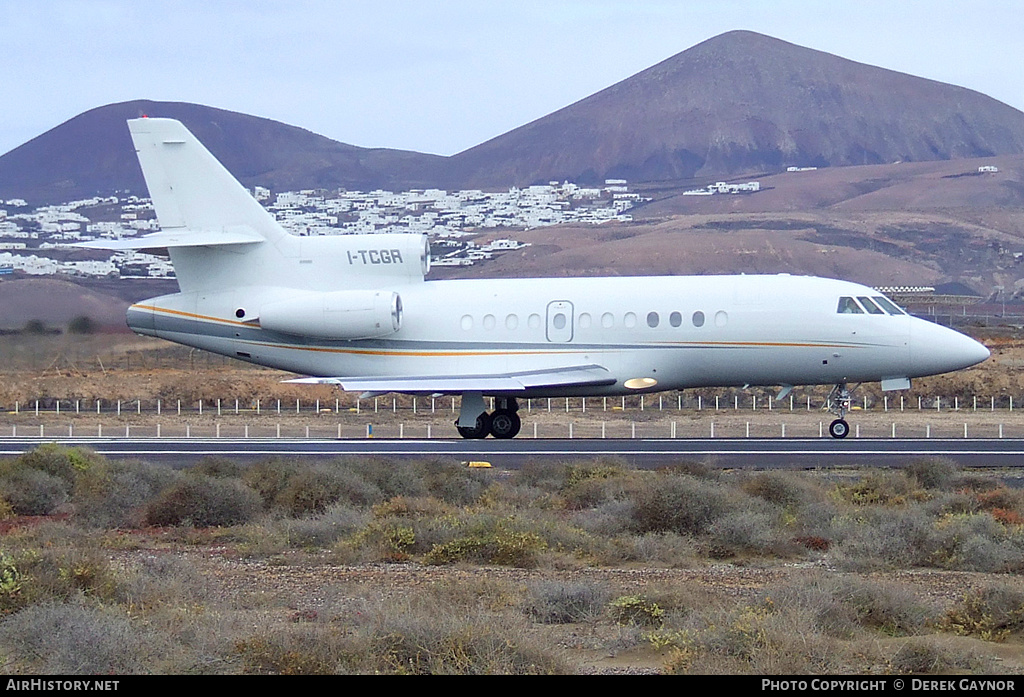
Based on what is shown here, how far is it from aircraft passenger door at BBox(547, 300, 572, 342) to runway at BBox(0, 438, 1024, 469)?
2348 mm

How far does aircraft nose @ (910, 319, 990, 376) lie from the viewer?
97.0 feet

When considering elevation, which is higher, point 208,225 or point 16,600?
point 208,225

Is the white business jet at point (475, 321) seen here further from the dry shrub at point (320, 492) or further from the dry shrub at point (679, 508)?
the dry shrub at point (679, 508)

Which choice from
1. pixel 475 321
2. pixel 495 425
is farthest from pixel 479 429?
pixel 475 321

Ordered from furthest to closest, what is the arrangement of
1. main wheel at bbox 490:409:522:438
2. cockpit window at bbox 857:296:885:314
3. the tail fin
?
the tail fin < main wheel at bbox 490:409:522:438 < cockpit window at bbox 857:296:885:314

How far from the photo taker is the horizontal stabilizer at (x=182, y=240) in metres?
31.3

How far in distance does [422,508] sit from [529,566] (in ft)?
10.2

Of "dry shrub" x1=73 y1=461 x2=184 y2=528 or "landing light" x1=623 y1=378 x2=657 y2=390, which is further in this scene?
"landing light" x1=623 y1=378 x2=657 y2=390

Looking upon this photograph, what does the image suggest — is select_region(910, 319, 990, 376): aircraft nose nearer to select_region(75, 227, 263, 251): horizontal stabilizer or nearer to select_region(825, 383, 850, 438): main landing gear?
select_region(825, 383, 850, 438): main landing gear

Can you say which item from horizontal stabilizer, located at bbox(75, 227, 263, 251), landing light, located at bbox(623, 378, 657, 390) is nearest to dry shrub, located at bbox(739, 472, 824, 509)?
landing light, located at bbox(623, 378, 657, 390)

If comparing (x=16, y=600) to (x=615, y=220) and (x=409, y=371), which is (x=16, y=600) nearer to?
(x=409, y=371)

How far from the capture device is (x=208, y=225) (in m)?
32.7

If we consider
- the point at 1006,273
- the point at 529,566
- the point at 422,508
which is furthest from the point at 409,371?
the point at 1006,273

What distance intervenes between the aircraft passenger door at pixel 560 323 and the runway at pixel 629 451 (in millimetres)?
2348
